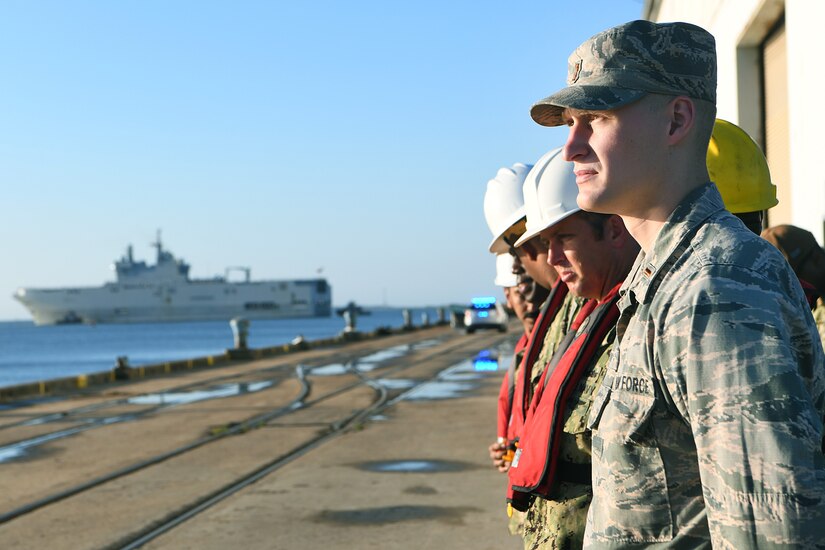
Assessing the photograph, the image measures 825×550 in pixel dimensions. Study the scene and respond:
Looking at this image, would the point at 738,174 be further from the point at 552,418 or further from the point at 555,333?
the point at 555,333

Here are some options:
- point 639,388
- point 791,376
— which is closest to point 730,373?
point 791,376

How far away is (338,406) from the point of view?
1446 cm

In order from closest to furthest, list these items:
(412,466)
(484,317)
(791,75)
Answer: (791,75), (412,466), (484,317)

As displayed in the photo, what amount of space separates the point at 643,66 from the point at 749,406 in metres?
0.63

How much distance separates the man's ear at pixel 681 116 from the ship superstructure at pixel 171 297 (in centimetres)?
16126

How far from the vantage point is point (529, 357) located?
3652 mm

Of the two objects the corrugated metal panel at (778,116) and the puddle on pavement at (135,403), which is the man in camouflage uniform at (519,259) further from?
the puddle on pavement at (135,403)

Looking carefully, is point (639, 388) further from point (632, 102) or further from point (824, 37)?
point (824, 37)

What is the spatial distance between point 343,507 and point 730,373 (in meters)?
6.39

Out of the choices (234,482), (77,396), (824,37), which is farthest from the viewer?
(77,396)

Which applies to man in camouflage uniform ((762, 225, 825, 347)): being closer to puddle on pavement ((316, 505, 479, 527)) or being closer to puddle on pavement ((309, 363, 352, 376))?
puddle on pavement ((316, 505, 479, 527))

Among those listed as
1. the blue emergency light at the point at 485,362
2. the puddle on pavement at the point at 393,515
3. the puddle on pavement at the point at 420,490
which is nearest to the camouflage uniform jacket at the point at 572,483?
the puddle on pavement at the point at 393,515

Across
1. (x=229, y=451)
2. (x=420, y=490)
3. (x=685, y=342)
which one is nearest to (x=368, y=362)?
(x=229, y=451)

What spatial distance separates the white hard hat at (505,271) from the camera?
549 cm
